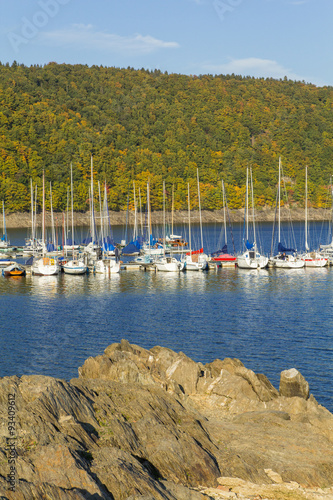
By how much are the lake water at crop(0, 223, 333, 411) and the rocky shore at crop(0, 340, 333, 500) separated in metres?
7.98

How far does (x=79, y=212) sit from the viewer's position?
198 meters

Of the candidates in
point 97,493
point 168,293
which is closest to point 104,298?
point 168,293

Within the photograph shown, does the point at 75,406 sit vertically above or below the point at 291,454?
above

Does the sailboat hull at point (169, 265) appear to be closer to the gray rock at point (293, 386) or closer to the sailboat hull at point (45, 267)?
the sailboat hull at point (45, 267)

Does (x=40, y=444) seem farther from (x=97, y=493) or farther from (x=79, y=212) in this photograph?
(x=79, y=212)

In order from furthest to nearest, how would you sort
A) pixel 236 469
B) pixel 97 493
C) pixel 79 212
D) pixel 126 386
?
pixel 79 212, pixel 126 386, pixel 236 469, pixel 97 493

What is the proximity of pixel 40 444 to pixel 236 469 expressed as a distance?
5710 millimetres

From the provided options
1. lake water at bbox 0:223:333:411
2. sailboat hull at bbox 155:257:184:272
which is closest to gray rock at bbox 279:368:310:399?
→ lake water at bbox 0:223:333:411

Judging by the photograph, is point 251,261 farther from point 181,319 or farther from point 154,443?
point 154,443

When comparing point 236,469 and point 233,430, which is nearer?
point 236,469

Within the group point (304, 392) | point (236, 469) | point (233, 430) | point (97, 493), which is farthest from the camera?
point (304, 392)

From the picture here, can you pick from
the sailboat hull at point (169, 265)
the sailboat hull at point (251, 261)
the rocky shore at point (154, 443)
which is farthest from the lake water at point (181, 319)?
the rocky shore at point (154, 443)

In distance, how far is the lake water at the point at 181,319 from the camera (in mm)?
36906

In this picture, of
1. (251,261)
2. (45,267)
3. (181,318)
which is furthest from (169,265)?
(181,318)
